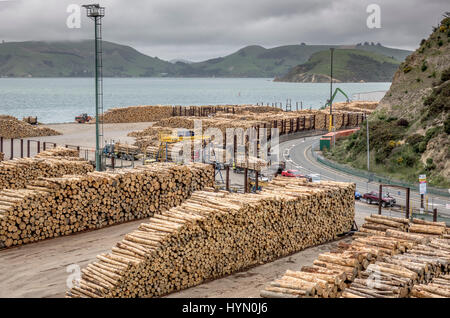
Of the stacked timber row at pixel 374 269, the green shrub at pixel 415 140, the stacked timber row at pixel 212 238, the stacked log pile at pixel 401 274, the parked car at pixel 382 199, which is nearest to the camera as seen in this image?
the stacked log pile at pixel 401 274

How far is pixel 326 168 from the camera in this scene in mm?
59812

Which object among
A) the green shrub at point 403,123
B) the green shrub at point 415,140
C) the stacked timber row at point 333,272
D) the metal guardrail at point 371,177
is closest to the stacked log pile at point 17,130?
the metal guardrail at point 371,177

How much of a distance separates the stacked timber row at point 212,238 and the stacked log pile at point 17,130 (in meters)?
53.3

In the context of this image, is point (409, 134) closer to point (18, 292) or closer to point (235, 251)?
point (235, 251)

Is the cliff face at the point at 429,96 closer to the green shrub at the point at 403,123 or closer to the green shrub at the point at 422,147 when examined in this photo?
the green shrub at the point at 422,147

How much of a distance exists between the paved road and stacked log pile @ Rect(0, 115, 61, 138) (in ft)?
109

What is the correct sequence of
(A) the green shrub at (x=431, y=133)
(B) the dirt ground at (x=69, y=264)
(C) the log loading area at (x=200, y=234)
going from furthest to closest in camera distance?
1. (A) the green shrub at (x=431, y=133)
2. (B) the dirt ground at (x=69, y=264)
3. (C) the log loading area at (x=200, y=234)

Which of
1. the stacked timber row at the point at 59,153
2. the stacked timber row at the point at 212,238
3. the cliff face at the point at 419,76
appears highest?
the cliff face at the point at 419,76

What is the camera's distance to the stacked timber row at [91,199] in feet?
83.9

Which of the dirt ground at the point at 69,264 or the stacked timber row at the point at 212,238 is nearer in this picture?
the stacked timber row at the point at 212,238

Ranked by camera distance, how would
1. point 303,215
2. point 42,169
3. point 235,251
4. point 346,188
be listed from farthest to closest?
point 42,169 → point 346,188 → point 303,215 → point 235,251

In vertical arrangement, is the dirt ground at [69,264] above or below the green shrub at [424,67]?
below
